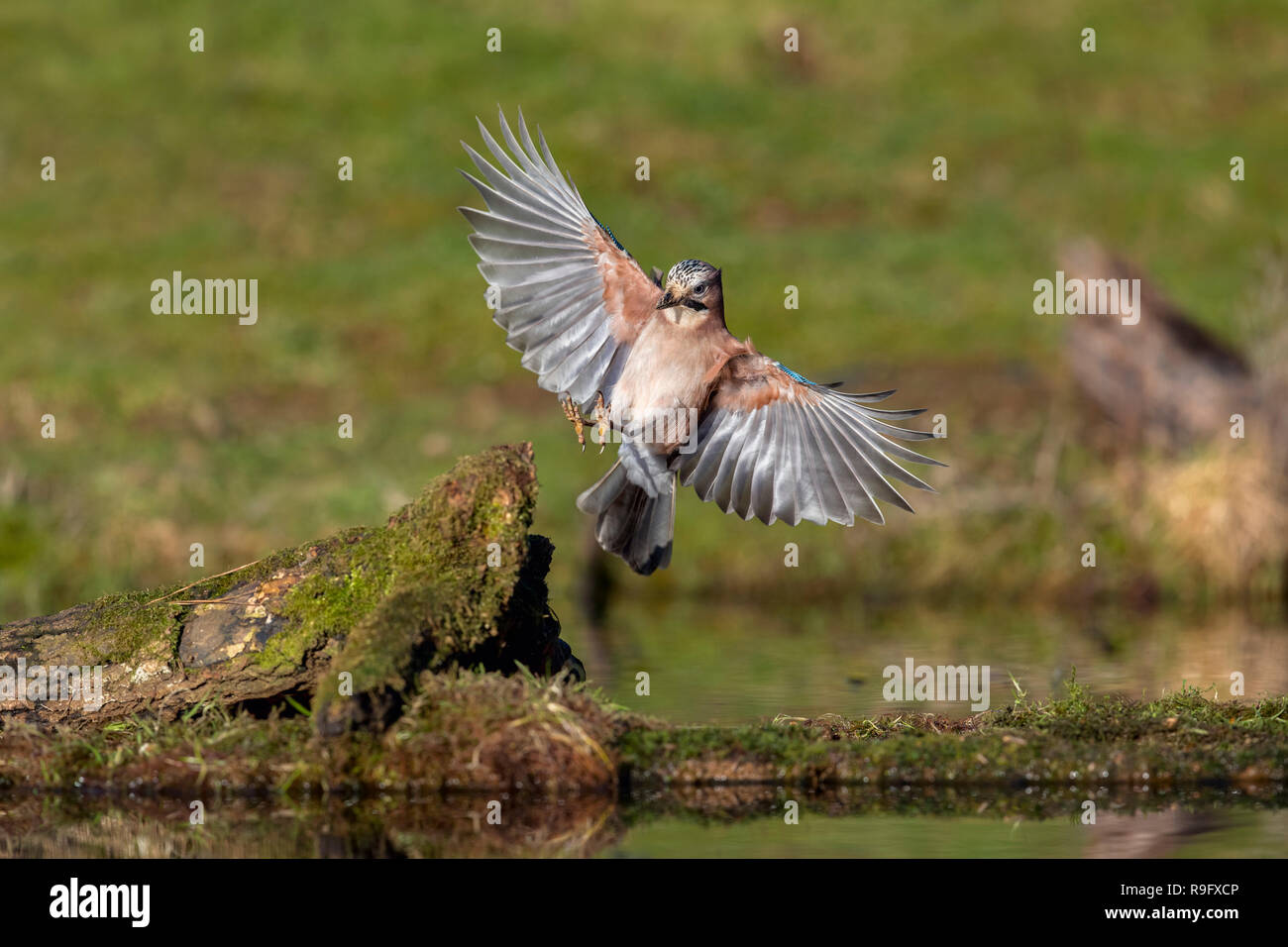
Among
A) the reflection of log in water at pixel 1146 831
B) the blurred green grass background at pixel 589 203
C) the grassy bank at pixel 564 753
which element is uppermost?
the blurred green grass background at pixel 589 203

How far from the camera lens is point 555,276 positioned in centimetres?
917

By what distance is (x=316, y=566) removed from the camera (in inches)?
340

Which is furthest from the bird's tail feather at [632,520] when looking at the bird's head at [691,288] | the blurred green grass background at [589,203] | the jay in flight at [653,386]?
the blurred green grass background at [589,203]

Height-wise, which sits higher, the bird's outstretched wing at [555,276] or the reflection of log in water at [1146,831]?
the bird's outstretched wing at [555,276]

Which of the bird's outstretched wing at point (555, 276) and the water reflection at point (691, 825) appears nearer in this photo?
the water reflection at point (691, 825)

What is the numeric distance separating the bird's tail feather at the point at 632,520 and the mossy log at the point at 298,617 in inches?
23.4

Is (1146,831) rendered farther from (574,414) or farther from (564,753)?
(574,414)

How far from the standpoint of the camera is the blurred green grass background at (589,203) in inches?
631

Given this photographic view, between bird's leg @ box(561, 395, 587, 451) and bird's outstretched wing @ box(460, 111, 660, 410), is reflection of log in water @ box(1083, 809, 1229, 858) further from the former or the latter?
bird's outstretched wing @ box(460, 111, 660, 410)

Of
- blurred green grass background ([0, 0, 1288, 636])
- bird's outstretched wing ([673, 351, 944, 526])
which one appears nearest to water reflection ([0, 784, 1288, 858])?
bird's outstretched wing ([673, 351, 944, 526])

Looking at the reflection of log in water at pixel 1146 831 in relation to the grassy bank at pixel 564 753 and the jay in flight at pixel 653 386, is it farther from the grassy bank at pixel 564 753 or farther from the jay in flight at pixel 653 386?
the jay in flight at pixel 653 386

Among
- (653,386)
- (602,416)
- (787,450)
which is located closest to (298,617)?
(602,416)

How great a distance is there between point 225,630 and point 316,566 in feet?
1.74

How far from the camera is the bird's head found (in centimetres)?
893
